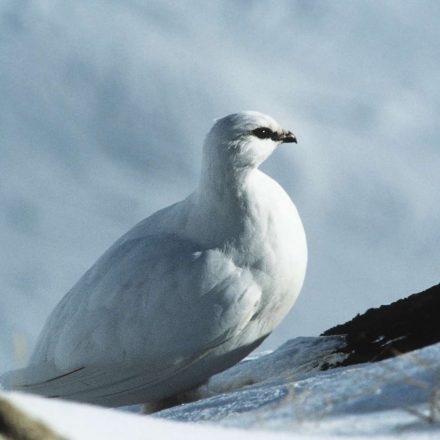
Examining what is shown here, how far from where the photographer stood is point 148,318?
5469mm

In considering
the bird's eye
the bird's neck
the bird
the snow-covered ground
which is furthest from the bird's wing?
the snow-covered ground

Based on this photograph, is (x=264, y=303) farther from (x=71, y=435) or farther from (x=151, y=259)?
(x=71, y=435)

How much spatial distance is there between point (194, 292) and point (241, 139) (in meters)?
1.02

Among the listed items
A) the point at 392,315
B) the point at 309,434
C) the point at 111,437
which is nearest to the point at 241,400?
the point at 309,434

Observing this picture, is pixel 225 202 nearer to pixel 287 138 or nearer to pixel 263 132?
pixel 263 132

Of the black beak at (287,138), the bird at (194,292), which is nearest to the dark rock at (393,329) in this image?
the bird at (194,292)

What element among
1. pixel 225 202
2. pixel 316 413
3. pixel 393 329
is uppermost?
pixel 225 202

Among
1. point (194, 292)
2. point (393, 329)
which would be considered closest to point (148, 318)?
point (194, 292)

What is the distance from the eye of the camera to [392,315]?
7.13 m

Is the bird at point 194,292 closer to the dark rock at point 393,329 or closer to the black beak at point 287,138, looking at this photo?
the black beak at point 287,138

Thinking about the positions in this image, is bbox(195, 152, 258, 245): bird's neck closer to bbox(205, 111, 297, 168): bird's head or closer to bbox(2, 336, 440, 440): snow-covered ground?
bbox(205, 111, 297, 168): bird's head

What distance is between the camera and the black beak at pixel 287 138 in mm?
5786

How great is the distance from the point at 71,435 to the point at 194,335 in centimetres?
322

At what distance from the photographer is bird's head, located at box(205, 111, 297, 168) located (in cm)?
547
